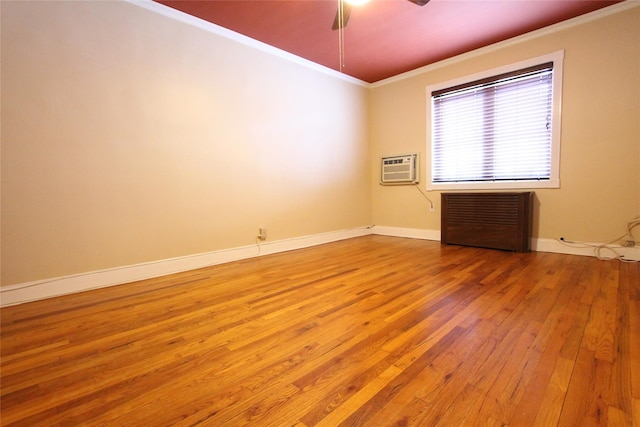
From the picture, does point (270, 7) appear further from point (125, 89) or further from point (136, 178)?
point (136, 178)

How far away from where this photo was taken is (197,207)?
9.43 feet

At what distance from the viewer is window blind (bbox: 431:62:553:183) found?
10.5ft

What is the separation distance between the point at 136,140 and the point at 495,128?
3896 mm

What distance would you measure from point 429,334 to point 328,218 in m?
2.83

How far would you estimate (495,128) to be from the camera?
3527mm

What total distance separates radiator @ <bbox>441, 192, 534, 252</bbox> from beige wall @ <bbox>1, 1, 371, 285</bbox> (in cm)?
190

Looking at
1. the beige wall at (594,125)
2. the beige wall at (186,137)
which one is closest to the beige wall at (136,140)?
the beige wall at (186,137)

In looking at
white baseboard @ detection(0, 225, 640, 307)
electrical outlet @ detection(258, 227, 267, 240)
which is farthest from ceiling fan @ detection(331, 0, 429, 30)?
white baseboard @ detection(0, 225, 640, 307)

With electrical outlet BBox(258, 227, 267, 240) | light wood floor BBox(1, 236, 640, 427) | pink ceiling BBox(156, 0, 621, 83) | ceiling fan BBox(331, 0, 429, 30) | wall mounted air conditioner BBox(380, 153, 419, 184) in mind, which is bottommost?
light wood floor BBox(1, 236, 640, 427)

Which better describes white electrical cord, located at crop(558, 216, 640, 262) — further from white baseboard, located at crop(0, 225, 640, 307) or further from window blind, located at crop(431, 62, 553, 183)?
window blind, located at crop(431, 62, 553, 183)

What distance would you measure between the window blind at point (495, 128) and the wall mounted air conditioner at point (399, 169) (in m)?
0.28

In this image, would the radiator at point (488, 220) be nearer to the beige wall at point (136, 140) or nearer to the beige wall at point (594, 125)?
the beige wall at point (594, 125)

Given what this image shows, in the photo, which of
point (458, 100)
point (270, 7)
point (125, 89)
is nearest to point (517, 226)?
point (458, 100)

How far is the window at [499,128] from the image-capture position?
3152 mm
